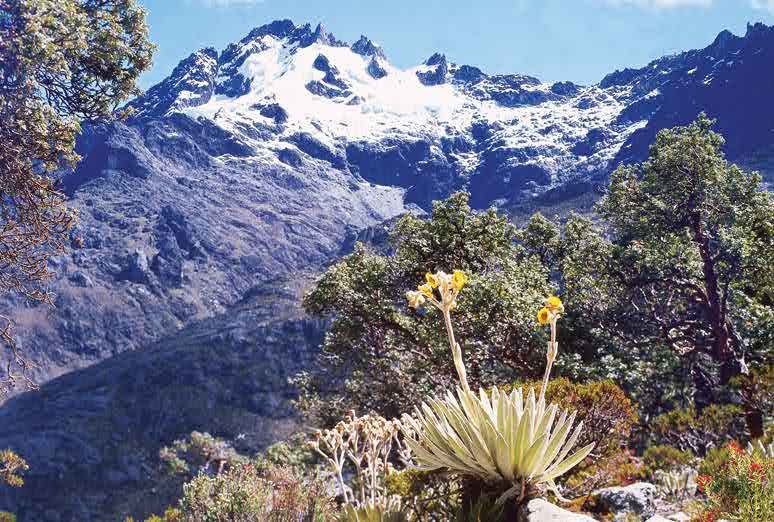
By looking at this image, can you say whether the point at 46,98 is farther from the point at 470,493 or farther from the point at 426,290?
the point at 470,493

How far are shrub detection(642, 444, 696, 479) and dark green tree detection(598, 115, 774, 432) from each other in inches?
270

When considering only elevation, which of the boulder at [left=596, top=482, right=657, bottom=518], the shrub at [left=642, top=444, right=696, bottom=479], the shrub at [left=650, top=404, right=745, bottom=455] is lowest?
the boulder at [left=596, top=482, right=657, bottom=518]

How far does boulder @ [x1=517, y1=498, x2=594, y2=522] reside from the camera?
415 cm

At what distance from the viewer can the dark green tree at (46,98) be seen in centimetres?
780

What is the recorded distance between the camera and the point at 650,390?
13.3 m

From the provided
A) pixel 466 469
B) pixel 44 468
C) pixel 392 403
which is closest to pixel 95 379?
pixel 44 468

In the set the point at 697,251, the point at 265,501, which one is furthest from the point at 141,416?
the point at 265,501

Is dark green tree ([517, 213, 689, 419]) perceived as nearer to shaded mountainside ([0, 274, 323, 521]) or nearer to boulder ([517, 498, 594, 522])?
boulder ([517, 498, 594, 522])

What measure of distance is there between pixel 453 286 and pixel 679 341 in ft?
44.2

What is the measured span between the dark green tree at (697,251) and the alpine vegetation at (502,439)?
11278 millimetres

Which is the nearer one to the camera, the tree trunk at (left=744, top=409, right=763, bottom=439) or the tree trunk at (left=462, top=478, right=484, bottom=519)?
the tree trunk at (left=462, top=478, right=484, bottom=519)

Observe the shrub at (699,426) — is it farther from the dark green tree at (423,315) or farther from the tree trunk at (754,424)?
the dark green tree at (423,315)

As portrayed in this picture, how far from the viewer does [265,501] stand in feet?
25.4

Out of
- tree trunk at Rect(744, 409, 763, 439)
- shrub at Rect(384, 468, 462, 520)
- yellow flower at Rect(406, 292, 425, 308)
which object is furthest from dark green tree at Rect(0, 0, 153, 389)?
tree trunk at Rect(744, 409, 763, 439)
